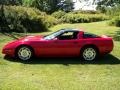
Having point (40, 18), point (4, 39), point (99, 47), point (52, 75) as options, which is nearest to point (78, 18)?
point (40, 18)

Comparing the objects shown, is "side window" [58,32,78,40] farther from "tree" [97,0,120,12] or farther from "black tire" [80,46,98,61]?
"tree" [97,0,120,12]

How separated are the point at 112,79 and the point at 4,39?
1033cm

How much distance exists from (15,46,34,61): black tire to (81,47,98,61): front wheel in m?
2.14

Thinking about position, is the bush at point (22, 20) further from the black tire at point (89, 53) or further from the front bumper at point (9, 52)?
the black tire at point (89, 53)

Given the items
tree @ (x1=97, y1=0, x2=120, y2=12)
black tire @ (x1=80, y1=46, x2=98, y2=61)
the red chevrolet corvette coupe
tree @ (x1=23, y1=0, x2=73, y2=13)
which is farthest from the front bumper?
tree @ (x1=23, y1=0, x2=73, y2=13)

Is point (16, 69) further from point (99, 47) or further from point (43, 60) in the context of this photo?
point (99, 47)

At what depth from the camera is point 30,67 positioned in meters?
11.9

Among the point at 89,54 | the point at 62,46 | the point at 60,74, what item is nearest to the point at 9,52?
the point at 62,46

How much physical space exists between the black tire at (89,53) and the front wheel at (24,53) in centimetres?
214

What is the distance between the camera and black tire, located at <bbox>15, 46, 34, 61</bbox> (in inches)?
510

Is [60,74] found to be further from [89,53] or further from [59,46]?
[89,53]

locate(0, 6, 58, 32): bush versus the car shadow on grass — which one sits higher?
locate(0, 6, 58, 32): bush

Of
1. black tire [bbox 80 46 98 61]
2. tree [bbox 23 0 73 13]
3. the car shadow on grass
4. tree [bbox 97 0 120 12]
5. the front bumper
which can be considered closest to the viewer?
the car shadow on grass

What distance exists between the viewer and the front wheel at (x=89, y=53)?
13.3m
